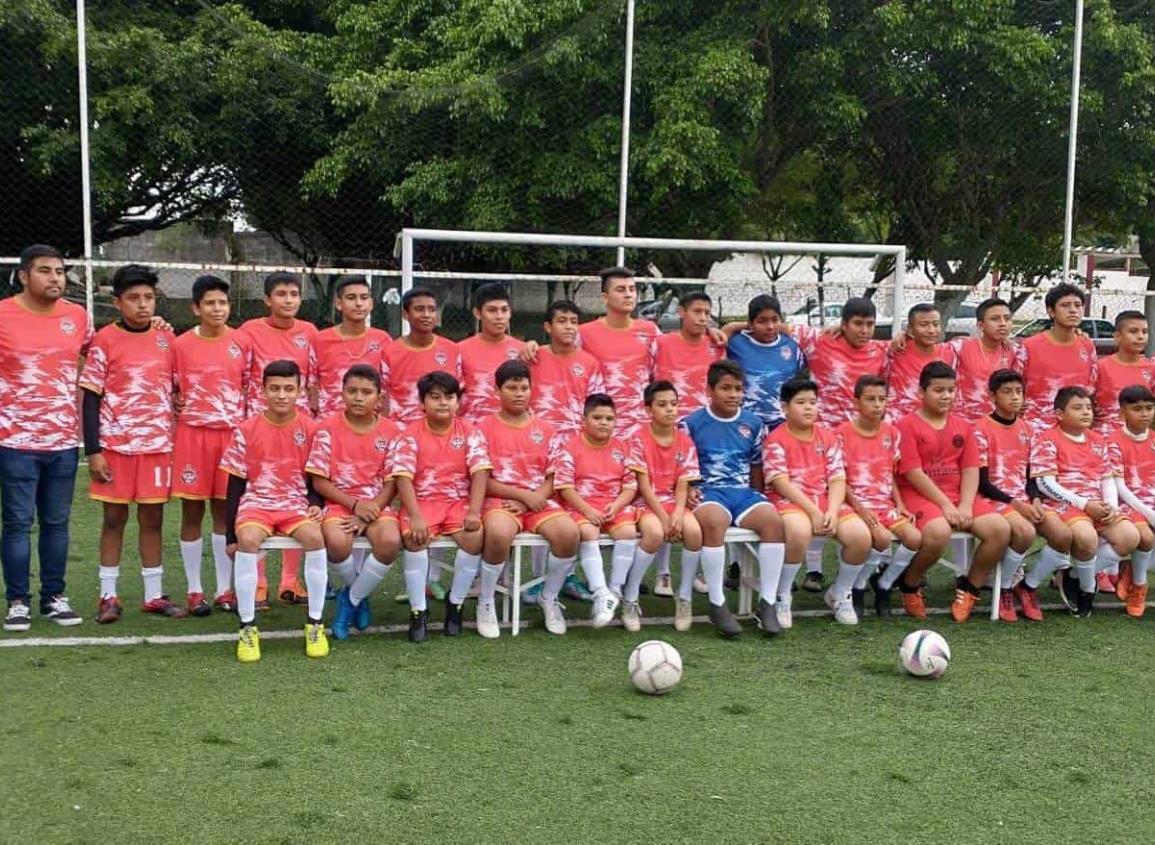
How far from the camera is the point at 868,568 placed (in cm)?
556

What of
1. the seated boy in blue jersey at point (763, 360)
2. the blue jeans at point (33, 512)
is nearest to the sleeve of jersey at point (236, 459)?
the blue jeans at point (33, 512)

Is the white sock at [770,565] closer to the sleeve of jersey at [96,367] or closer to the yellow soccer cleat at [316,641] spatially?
the yellow soccer cleat at [316,641]

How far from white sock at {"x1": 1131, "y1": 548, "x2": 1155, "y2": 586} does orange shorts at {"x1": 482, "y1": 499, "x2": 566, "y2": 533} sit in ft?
9.77

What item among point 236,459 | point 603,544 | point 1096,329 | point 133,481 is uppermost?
point 1096,329

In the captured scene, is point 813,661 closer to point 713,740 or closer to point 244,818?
point 713,740

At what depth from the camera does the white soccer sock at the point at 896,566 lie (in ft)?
18.1

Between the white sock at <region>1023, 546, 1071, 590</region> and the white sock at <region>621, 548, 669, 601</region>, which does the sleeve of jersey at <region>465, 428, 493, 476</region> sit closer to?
the white sock at <region>621, 548, 669, 601</region>

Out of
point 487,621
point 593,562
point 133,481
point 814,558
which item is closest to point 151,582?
point 133,481

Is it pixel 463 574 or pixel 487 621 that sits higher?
pixel 463 574

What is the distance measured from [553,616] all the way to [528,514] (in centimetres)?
49

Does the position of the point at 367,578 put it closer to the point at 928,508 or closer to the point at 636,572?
the point at 636,572

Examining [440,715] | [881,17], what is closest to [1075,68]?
[881,17]

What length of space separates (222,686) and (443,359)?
78.7 inches

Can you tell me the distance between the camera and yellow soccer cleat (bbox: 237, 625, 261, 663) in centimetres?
459
